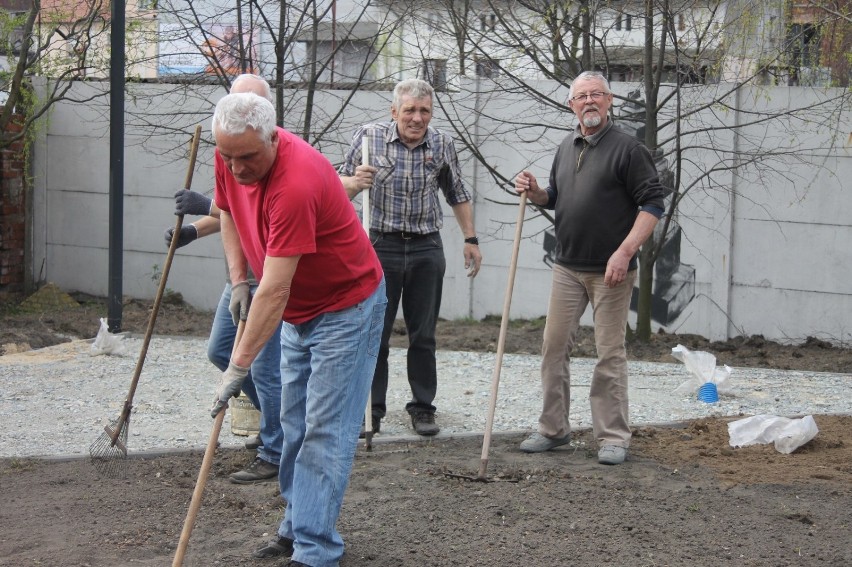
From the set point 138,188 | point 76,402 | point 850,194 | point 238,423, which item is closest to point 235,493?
point 238,423

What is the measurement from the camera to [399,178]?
583 centimetres

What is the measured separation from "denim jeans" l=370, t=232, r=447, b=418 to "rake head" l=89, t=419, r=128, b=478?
56.7 inches

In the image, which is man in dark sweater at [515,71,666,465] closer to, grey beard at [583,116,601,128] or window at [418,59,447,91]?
grey beard at [583,116,601,128]

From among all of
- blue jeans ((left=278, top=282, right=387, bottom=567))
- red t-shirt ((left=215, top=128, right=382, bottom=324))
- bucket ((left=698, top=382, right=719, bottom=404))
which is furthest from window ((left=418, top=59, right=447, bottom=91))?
blue jeans ((left=278, top=282, right=387, bottom=567))

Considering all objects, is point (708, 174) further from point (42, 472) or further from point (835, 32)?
point (42, 472)

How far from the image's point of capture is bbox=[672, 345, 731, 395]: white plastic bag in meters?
7.05

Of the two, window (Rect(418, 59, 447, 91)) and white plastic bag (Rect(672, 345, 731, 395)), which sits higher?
window (Rect(418, 59, 447, 91))

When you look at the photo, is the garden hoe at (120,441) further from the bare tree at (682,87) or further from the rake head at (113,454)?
the bare tree at (682,87)

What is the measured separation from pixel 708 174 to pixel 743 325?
1.45 metres

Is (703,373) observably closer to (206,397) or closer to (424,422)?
(424,422)

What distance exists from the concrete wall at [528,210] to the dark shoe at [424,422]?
3.35 meters

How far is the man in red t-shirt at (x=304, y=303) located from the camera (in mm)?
3457

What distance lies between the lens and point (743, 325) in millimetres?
9188

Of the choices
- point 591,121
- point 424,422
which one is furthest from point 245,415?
point 591,121
